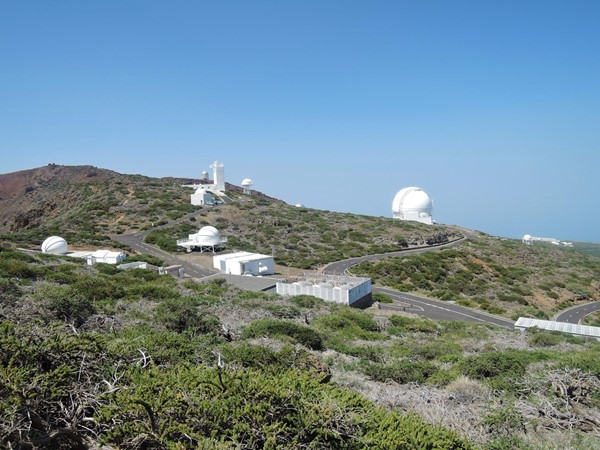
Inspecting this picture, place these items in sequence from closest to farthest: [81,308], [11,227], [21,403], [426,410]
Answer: [21,403], [426,410], [81,308], [11,227]

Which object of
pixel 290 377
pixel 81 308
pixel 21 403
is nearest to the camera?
pixel 21 403

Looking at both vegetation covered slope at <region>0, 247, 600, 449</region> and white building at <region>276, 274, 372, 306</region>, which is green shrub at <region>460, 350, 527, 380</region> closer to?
vegetation covered slope at <region>0, 247, 600, 449</region>

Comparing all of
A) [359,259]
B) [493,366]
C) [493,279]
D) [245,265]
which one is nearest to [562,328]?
[493,366]

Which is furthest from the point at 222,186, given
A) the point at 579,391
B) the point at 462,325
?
the point at 579,391

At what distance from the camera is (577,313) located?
31719 mm

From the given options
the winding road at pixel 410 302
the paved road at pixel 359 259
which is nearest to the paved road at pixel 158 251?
the winding road at pixel 410 302

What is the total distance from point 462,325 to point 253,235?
3563cm

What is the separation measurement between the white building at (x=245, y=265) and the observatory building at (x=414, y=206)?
44.3 metres

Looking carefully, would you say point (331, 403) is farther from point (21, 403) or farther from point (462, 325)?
point (462, 325)

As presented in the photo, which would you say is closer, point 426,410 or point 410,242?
point 426,410

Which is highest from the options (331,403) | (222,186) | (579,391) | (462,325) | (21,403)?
(222,186)

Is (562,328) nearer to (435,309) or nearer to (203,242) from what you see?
(435,309)

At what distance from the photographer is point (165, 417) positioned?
404 centimetres

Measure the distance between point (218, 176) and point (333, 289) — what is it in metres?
59.5
